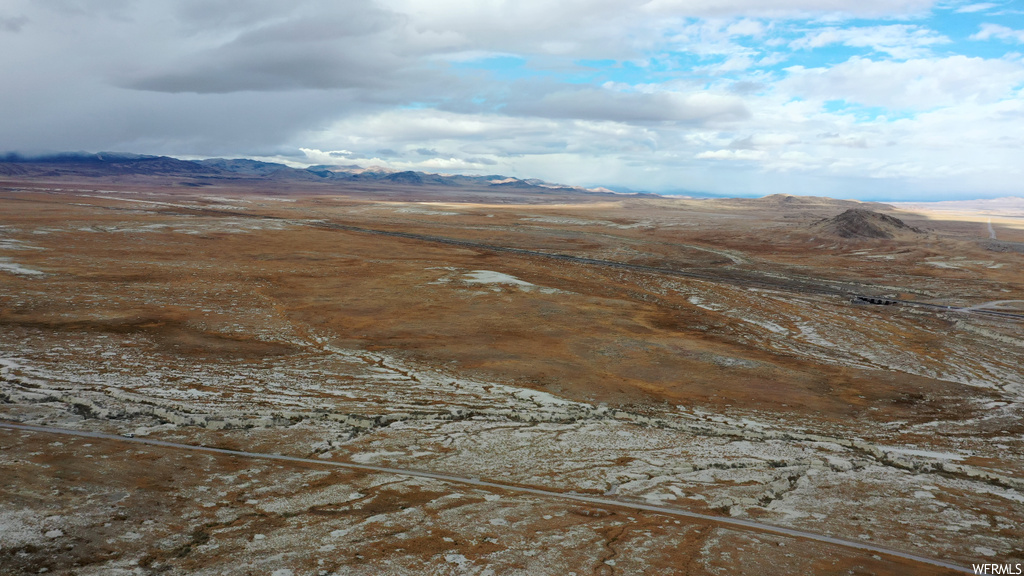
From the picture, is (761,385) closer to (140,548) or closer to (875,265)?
(140,548)

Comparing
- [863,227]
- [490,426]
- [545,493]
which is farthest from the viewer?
[863,227]

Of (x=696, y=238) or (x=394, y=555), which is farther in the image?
(x=696, y=238)

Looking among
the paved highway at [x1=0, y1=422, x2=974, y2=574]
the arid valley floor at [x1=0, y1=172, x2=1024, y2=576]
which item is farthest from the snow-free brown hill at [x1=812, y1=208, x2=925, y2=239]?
the paved highway at [x1=0, y1=422, x2=974, y2=574]

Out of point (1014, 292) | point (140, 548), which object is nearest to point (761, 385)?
point (140, 548)

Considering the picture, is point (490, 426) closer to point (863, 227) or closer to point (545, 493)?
point (545, 493)

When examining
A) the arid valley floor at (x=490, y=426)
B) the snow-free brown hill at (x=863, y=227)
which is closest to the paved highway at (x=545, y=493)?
the arid valley floor at (x=490, y=426)

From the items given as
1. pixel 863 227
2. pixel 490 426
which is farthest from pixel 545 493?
pixel 863 227

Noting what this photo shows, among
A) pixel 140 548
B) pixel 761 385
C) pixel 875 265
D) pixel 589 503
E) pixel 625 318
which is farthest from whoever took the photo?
pixel 875 265
